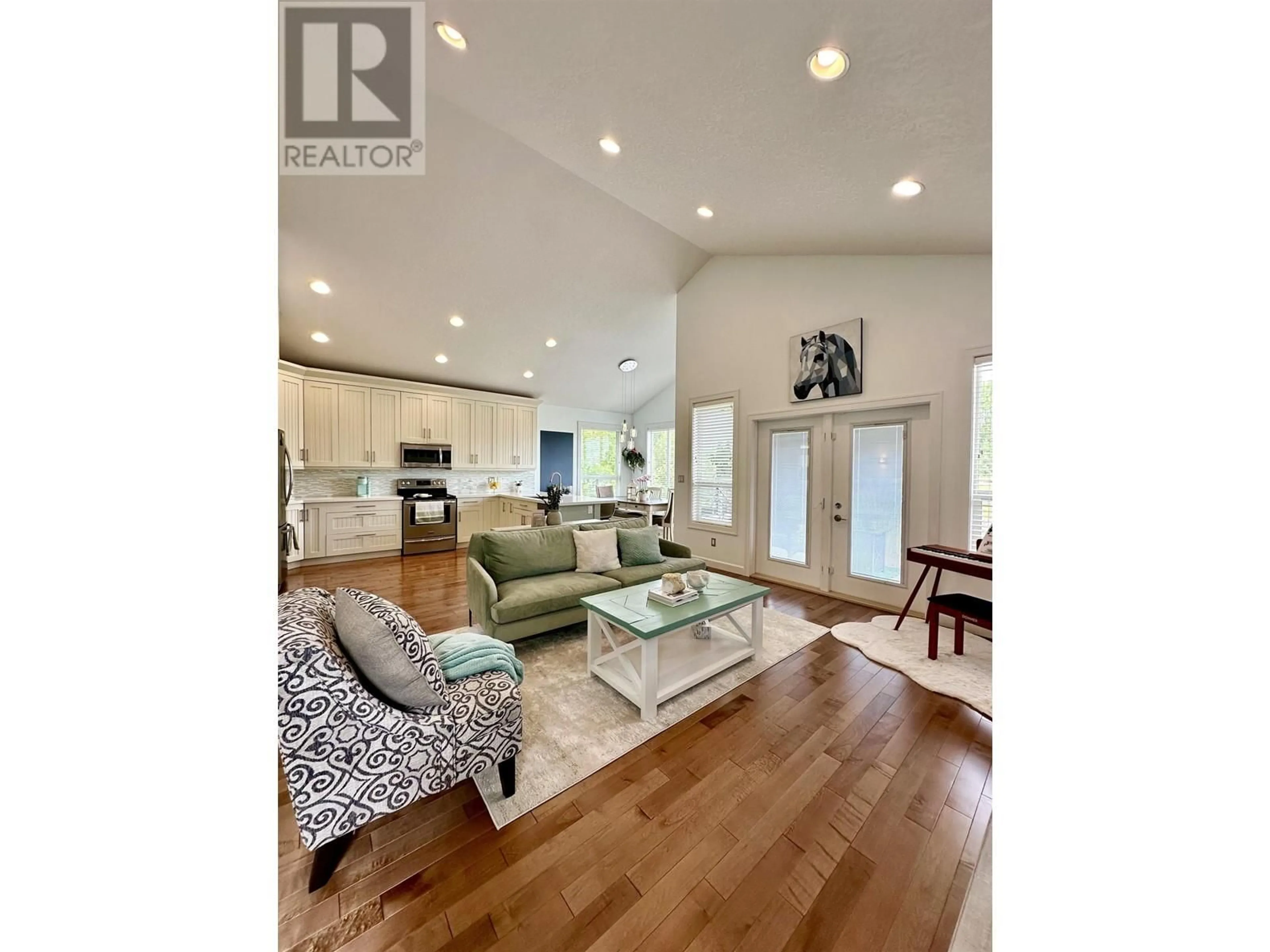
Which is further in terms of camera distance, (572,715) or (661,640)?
(661,640)

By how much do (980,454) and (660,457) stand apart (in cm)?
580

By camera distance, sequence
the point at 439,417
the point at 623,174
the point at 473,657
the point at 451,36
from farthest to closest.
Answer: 1. the point at 439,417
2. the point at 623,174
3. the point at 451,36
4. the point at 473,657

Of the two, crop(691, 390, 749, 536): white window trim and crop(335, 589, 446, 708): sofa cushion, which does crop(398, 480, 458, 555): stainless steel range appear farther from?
crop(335, 589, 446, 708): sofa cushion

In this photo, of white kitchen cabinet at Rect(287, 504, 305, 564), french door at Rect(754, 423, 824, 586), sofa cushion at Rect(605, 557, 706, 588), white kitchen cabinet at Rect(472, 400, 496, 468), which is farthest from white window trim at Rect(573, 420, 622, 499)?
sofa cushion at Rect(605, 557, 706, 588)

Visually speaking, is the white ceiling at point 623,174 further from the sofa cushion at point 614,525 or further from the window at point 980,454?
the sofa cushion at point 614,525

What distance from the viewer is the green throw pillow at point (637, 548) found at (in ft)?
11.7

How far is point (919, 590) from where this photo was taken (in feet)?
11.2

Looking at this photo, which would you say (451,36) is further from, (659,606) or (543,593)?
(659,606)

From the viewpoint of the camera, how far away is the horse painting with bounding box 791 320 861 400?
12.4 feet

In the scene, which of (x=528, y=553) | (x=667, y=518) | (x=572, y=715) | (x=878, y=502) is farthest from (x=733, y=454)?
(x=572, y=715)
